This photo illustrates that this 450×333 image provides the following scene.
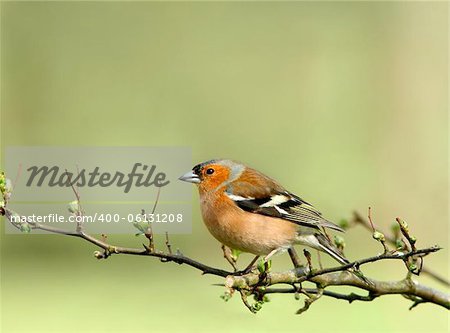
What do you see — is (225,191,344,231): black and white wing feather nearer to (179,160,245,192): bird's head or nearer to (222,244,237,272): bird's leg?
(179,160,245,192): bird's head

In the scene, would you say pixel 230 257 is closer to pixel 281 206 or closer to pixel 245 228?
pixel 245 228

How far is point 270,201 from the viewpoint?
8.84ft

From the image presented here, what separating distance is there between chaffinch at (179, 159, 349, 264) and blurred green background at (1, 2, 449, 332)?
13.3 ft

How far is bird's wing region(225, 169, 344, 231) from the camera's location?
2617 millimetres

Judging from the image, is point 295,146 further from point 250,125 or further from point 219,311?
point 219,311

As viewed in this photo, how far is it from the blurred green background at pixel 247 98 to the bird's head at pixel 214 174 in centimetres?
398

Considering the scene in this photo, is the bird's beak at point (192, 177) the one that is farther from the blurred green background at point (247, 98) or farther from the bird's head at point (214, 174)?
the blurred green background at point (247, 98)

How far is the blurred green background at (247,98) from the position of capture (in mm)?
8008

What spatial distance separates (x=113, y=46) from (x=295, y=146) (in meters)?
2.92

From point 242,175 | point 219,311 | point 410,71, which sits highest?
point 242,175

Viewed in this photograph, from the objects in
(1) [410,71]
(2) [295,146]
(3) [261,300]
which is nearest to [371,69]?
(1) [410,71]

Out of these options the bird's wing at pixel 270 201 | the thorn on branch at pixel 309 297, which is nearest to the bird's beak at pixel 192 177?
the bird's wing at pixel 270 201

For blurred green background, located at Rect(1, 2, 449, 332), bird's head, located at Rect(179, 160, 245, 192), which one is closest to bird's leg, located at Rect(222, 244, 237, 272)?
bird's head, located at Rect(179, 160, 245, 192)

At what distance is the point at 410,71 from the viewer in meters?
9.79
